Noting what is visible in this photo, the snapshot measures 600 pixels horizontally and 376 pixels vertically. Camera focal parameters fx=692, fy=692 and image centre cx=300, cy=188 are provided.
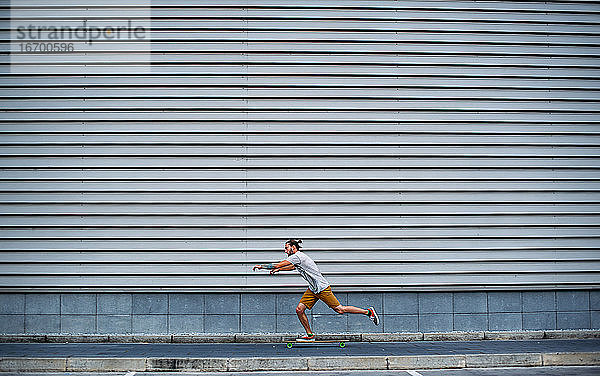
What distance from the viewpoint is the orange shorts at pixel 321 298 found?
12109 mm

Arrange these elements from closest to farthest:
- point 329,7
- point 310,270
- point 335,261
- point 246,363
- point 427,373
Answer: point 427,373
point 246,363
point 310,270
point 335,261
point 329,7

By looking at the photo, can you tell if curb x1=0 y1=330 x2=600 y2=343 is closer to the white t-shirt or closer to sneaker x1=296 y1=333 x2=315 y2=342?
sneaker x1=296 y1=333 x2=315 y2=342

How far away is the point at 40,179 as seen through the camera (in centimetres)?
1323

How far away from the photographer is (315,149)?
13.5 meters

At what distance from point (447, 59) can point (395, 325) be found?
5.35 metres

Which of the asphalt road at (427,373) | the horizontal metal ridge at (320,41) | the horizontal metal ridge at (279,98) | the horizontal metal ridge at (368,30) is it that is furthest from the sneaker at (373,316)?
the horizontal metal ridge at (368,30)

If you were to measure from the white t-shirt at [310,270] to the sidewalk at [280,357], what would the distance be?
3.51 feet

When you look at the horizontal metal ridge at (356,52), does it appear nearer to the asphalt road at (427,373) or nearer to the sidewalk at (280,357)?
the sidewalk at (280,357)

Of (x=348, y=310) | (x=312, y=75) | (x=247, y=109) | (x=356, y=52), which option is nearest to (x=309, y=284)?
(x=348, y=310)

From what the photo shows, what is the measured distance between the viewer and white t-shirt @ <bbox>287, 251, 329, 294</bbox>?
12062 millimetres

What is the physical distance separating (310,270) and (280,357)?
184cm

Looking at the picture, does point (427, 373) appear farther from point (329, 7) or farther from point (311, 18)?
point (329, 7)

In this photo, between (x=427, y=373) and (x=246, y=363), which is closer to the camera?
(x=427, y=373)

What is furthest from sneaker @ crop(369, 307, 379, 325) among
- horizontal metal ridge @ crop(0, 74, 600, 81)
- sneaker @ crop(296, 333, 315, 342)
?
horizontal metal ridge @ crop(0, 74, 600, 81)
